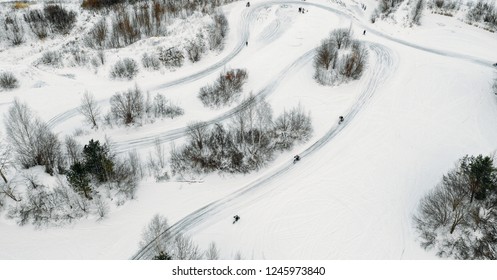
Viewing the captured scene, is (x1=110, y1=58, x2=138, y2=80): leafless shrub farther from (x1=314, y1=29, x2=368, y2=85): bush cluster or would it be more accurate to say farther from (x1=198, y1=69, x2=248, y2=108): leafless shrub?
(x1=314, y1=29, x2=368, y2=85): bush cluster

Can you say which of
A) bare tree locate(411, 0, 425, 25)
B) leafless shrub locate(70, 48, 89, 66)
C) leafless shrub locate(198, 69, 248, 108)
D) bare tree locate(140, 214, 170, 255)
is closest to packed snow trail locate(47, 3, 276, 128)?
leafless shrub locate(198, 69, 248, 108)

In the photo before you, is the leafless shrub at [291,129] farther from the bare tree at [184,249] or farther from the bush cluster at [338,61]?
the bare tree at [184,249]

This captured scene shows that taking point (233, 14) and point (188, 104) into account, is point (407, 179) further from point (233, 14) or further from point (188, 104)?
point (233, 14)

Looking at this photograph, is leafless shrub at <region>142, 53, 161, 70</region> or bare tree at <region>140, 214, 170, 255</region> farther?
leafless shrub at <region>142, 53, 161, 70</region>

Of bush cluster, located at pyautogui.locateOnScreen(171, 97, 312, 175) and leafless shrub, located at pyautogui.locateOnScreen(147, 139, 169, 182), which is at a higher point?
bush cluster, located at pyautogui.locateOnScreen(171, 97, 312, 175)

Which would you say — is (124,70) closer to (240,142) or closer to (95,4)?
(240,142)
